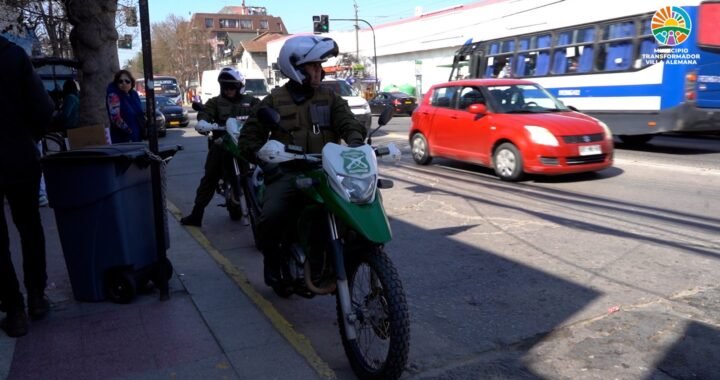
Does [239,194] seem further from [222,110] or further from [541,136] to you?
[541,136]

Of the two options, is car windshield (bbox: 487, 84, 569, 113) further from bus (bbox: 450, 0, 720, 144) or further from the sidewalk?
the sidewalk

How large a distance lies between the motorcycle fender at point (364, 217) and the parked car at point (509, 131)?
6.77 metres

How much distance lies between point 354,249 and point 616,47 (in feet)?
40.4

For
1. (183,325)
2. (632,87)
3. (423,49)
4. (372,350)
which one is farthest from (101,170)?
(423,49)

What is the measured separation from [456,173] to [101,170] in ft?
25.4

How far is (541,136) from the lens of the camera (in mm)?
9578

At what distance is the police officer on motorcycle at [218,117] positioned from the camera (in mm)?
7270

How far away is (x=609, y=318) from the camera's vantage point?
14.3 feet

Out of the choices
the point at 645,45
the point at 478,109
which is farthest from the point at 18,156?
the point at 645,45

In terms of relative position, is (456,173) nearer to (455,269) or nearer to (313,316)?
(455,269)

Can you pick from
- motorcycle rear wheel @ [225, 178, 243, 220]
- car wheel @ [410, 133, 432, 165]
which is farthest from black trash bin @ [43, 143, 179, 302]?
car wheel @ [410, 133, 432, 165]

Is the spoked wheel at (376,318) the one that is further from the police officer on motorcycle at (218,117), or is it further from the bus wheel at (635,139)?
the bus wheel at (635,139)

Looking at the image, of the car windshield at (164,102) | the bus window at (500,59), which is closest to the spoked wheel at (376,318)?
the bus window at (500,59)

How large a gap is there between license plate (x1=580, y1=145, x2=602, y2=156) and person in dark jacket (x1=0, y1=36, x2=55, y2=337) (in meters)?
7.62
